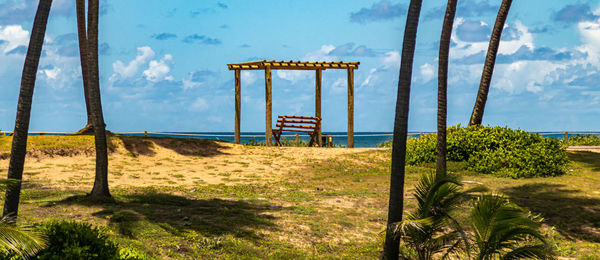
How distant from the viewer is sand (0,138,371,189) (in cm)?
1555

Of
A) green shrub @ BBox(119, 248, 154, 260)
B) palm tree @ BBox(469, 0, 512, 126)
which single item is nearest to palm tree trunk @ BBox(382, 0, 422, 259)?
green shrub @ BBox(119, 248, 154, 260)

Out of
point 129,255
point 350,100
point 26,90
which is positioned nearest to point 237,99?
point 350,100

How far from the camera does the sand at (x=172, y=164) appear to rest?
612 inches

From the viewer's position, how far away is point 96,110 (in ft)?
37.0

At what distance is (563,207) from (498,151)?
4.68 metres

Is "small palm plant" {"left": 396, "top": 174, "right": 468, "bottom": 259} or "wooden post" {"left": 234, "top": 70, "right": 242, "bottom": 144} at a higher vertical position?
"wooden post" {"left": 234, "top": 70, "right": 242, "bottom": 144}

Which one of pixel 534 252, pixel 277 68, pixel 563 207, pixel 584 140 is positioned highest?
pixel 277 68

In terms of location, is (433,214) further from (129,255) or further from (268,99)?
(268,99)

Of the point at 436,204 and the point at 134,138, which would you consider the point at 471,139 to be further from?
the point at 134,138

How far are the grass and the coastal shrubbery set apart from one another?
1.76ft

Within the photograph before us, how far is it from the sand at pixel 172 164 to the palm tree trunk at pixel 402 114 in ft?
30.0

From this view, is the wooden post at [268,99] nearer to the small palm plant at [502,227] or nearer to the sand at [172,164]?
the sand at [172,164]

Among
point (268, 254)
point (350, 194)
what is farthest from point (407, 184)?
point (268, 254)

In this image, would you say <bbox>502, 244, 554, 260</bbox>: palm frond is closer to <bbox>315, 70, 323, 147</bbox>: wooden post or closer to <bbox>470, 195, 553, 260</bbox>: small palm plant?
<bbox>470, 195, 553, 260</bbox>: small palm plant
